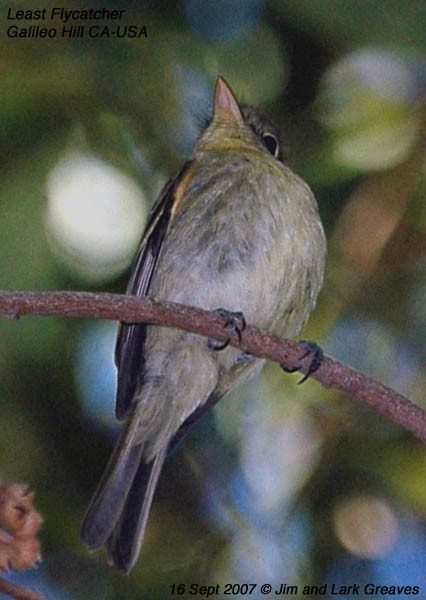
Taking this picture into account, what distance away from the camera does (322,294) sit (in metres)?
1.81

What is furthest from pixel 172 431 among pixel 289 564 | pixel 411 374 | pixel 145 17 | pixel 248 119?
pixel 145 17

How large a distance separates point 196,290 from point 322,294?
12.7 inches

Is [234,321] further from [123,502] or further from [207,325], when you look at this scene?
[123,502]

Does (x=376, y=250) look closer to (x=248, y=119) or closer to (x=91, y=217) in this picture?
(x=248, y=119)

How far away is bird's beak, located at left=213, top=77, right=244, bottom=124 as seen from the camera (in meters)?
1.71

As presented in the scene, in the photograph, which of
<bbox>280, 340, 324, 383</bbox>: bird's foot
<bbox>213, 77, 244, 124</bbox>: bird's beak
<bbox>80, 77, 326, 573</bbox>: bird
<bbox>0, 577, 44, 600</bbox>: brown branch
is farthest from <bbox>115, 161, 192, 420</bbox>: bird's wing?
<bbox>0, 577, 44, 600</bbox>: brown branch

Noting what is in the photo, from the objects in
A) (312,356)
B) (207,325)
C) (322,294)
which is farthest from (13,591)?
(322,294)

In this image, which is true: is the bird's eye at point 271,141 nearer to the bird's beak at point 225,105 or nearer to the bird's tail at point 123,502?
the bird's beak at point 225,105

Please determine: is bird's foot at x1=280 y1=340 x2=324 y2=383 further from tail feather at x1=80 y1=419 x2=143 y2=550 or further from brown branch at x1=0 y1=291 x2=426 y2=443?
tail feather at x1=80 y1=419 x2=143 y2=550

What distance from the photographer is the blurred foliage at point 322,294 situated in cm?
162

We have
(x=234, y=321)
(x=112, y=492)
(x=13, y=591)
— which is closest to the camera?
(x=13, y=591)

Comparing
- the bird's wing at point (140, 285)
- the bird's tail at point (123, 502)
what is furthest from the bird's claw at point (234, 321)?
the bird's tail at point (123, 502)

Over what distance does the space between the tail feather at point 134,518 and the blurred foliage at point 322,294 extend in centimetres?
10

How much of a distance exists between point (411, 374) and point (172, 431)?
0.39 metres
